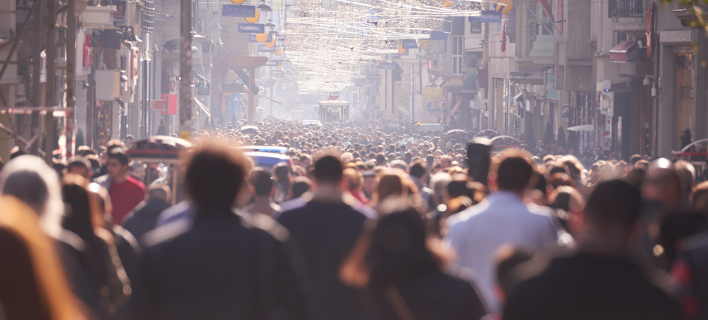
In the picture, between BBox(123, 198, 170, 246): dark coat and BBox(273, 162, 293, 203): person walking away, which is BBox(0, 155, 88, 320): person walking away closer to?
BBox(123, 198, 170, 246): dark coat

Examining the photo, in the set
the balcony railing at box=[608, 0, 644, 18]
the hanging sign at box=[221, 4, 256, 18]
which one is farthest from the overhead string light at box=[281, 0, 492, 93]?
the balcony railing at box=[608, 0, 644, 18]

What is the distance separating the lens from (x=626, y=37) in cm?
3722

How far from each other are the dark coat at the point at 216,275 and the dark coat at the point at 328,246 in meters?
1.25

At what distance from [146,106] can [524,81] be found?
787 inches

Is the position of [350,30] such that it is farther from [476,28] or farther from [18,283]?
[18,283]

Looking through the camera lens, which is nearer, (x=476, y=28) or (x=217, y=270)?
(x=217, y=270)

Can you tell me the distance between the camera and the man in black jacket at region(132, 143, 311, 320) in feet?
12.6

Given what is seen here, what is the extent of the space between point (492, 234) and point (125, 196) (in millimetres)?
5384

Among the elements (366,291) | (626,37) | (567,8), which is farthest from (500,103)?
(366,291)

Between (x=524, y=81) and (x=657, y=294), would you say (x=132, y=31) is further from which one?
(x=657, y=294)

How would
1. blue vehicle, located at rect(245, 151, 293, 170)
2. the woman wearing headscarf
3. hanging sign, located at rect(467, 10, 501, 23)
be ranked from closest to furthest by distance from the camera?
the woman wearing headscarf → blue vehicle, located at rect(245, 151, 293, 170) → hanging sign, located at rect(467, 10, 501, 23)

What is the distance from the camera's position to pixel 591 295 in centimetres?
323

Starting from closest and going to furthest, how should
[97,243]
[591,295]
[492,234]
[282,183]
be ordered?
1. [591,295]
2. [97,243]
3. [492,234]
4. [282,183]

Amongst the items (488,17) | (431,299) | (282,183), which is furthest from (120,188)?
(488,17)
